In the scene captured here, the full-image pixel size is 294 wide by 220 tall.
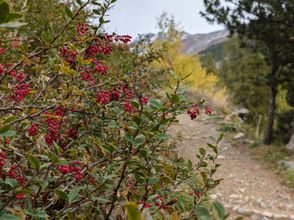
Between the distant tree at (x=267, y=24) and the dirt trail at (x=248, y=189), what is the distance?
87.9 inches

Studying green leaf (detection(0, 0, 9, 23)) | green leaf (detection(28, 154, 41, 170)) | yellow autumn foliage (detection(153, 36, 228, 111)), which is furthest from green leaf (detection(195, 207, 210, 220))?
yellow autumn foliage (detection(153, 36, 228, 111))

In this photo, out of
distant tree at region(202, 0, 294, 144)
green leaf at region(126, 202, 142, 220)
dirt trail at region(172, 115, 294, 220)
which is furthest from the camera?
distant tree at region(202, 0, 294, 144)


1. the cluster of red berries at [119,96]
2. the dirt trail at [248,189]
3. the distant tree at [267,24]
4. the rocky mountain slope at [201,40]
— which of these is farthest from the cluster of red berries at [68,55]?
the rocky mountain slope at [201,40]

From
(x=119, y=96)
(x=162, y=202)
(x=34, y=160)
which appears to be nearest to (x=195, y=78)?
(x=119, y=96)

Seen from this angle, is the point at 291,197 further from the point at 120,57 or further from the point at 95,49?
the point at 95,49

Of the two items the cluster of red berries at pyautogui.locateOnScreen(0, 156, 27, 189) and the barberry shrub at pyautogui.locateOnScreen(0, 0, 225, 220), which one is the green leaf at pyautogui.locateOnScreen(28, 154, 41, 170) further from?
the cluster of red berries at pyautogui.locateOnScreen(0, 156, 27, 189)

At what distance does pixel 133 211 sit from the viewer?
0.48m

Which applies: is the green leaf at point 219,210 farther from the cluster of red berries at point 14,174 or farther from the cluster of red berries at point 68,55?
the cluster of red berries at point 68,55

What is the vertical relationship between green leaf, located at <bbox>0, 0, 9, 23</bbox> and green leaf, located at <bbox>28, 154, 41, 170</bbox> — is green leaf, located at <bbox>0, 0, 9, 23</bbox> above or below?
above

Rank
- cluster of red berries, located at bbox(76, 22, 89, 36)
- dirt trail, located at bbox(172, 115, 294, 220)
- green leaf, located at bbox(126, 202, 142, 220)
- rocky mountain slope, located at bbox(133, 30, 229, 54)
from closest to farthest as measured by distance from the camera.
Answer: green leaf, located at bbox(126, 202, 142, 220)
cluster of red berries, located at bbox(76, 22, 89, 36)
dirt trail, located at bbox(172, 115, 294, 220)
rocky mountain slope, located at bbox(133, 30, 229, 54)

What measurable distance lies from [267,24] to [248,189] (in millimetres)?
3714

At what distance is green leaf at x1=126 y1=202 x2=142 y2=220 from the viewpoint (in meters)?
0.48

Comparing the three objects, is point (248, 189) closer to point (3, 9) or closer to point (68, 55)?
point (68, 55)

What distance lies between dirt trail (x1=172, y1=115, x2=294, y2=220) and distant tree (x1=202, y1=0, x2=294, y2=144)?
223 cm
